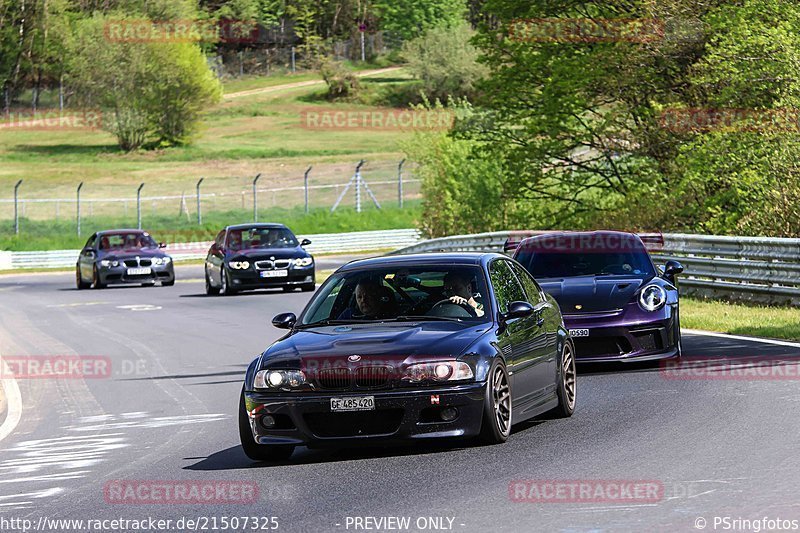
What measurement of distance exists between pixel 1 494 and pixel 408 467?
255cm

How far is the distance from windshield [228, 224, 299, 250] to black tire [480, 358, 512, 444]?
2258 cm

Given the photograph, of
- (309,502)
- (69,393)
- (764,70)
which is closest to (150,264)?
(764,70)

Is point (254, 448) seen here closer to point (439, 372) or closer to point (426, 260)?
point (439, 372)

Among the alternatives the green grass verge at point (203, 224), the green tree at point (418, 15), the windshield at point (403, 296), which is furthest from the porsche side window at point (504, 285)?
the green tree at point (418, 15)

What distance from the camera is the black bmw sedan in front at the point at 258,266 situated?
31859 millimetres

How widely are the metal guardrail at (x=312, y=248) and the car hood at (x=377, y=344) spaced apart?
46465 mm

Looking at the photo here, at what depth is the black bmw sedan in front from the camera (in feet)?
105

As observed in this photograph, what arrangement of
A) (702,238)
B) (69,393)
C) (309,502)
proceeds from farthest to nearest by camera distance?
(702,238) < (69,393) < (309,502)

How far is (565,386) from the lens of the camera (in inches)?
464

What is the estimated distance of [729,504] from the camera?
787cm

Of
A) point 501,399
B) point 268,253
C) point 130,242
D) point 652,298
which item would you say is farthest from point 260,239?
point 501,399

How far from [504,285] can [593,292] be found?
3955mm

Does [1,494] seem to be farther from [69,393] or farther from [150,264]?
[150,264]

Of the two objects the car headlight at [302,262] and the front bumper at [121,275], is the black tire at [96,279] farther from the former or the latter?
the car headlight at [302,262]
